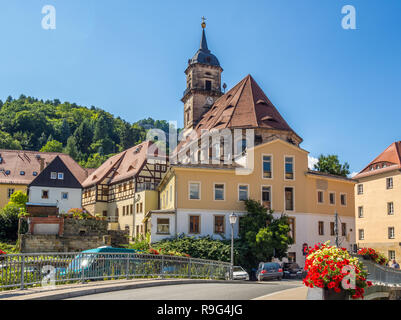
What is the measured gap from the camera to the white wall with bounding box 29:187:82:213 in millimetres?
56219

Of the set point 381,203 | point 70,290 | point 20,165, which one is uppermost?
point 20,165

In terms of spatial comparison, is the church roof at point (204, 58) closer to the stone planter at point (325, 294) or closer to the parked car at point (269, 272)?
the parked car at point (269, 272)

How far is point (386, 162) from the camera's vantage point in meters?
57.3

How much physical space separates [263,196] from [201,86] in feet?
118

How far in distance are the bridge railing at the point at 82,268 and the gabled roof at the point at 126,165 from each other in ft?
120

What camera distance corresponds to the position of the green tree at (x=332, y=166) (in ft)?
197

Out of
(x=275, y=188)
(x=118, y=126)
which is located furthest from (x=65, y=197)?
(x=118, y=126)

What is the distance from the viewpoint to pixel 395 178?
2175 inches

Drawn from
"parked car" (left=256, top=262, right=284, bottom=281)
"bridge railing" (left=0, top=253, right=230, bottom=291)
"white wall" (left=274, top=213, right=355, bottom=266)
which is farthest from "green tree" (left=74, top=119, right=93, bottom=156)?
"bridge railing" (left=0, top=253, right=230, bottom=291)

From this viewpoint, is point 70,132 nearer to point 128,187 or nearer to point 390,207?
point 128,187

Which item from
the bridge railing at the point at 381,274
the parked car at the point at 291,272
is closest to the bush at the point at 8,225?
the parked car at the point at 291,272

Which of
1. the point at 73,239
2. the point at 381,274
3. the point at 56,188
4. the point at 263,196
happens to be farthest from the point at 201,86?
the point at 381,274
